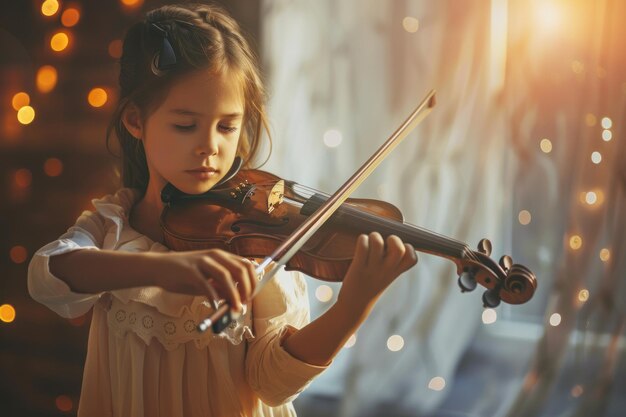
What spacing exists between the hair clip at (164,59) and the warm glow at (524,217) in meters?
0.67

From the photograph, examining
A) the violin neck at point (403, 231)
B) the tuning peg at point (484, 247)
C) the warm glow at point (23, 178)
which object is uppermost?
the tuning peg at point (484, 247)

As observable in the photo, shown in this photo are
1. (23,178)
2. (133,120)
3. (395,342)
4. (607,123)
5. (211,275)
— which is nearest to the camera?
(211,275)

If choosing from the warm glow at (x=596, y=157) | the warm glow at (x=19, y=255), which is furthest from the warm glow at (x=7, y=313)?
the warm glow at (x=596, y=157)

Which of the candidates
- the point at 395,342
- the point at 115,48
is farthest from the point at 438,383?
the point at 115,48

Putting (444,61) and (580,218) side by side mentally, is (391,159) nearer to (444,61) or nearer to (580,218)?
(444,61)

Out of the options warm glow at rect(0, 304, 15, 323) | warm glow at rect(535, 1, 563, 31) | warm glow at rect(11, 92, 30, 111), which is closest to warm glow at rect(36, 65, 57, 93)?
warm glow at rect(11, 92, 30, 111)

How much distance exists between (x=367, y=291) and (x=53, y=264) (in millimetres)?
355

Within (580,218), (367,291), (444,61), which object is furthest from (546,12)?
(367,291)

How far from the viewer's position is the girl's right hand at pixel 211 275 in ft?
2.07

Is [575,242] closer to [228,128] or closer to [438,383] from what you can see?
[438,383]

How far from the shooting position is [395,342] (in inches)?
49.6

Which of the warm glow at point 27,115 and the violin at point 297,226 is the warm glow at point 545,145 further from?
the warm glow at point 27,115

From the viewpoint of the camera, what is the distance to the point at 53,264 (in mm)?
781

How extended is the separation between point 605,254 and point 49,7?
1.19 m
